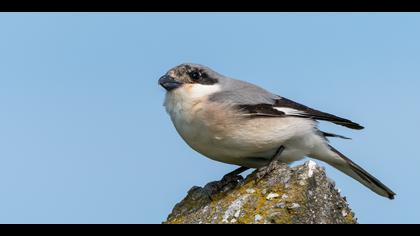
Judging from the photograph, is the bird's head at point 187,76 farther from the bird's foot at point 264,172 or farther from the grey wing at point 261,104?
the bird's foot at point 264,172

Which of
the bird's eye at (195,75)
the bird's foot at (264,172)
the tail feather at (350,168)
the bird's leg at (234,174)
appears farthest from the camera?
the tail feather at (350,168)

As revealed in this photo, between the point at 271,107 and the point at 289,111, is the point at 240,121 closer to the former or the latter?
the point at 271,107

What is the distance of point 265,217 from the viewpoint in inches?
293

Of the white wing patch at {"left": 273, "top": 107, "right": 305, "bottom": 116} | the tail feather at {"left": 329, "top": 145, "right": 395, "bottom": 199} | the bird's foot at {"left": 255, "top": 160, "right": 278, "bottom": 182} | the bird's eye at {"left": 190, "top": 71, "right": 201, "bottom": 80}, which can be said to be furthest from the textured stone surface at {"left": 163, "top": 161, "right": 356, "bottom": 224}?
the tail feather at {"left": 329, "top": 145, "right": 395, "bottom": 199}

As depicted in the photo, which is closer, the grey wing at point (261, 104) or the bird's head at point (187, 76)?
the grey wing at point (261, 104)

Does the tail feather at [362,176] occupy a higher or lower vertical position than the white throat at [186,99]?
Result: lower

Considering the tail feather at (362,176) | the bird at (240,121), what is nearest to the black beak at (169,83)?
the bird at (240,121)

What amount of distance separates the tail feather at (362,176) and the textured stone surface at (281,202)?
2641 millimetres

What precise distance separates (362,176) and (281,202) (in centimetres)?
394

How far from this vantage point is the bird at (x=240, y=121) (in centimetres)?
975

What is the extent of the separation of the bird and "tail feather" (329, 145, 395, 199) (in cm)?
2

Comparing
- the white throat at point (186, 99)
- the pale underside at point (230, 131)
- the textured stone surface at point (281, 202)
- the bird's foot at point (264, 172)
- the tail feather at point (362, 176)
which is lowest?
the tail feather at point (362, 176)
